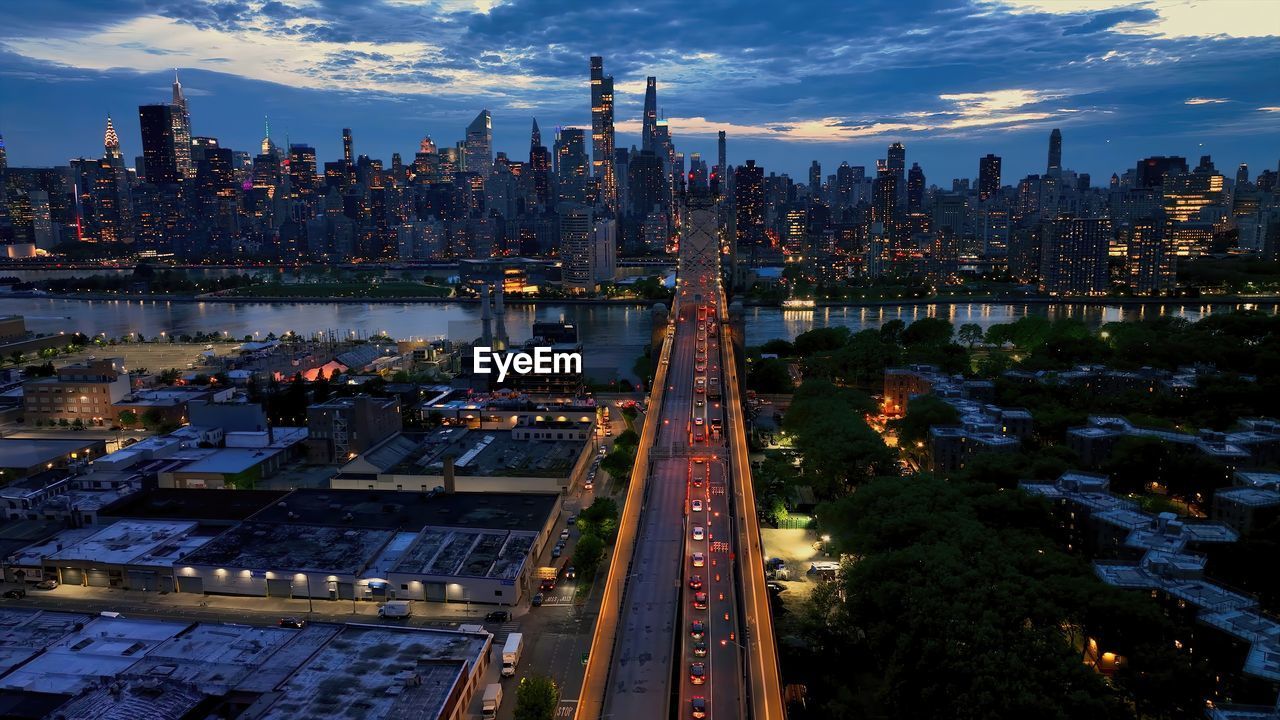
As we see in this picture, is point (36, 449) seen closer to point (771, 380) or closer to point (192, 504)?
point (192, 504)

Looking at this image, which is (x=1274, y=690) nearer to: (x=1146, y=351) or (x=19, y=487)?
(x=19, y=487)

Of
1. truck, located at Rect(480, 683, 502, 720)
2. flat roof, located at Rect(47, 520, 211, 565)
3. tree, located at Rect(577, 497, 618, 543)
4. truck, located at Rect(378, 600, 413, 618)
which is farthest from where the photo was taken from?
tree, located at Rect(577, 497, 618, 543)

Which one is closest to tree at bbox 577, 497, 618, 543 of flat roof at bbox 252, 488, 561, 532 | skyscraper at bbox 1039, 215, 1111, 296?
flat roof at bbox 252, 488, 561, 532

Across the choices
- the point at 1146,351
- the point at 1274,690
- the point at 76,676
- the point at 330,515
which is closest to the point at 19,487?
the point at 330,515

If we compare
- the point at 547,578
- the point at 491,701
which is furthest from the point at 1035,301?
Answer: the point at 491,701

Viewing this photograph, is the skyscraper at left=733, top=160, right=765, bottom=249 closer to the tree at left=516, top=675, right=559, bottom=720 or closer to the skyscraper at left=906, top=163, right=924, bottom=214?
the skyscraper at left=906, top=163, right=924, bottom=214

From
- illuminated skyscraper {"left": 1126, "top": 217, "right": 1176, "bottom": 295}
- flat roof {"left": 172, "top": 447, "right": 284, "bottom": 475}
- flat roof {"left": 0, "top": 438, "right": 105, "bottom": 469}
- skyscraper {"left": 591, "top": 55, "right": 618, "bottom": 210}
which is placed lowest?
flat roof {"left": 172, "top": 447, "right": 284, "bottom": 475}
